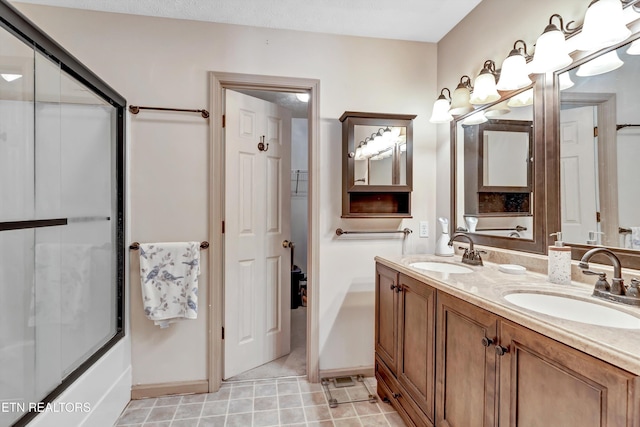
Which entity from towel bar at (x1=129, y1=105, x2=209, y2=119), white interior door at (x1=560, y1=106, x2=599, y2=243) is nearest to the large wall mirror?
white interior door at (x1=560, y1=106, x2=599, y2=243)

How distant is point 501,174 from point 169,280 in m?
2.14

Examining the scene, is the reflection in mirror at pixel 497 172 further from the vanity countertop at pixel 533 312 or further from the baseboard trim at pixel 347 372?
the baseboard trim at pixel 347 372

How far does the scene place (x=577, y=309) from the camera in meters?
1.13

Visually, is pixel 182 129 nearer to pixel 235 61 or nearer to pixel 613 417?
pixel 235 61

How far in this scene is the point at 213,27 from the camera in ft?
6.86

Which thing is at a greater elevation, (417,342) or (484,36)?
(484,36)

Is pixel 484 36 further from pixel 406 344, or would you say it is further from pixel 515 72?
pixel 406 344

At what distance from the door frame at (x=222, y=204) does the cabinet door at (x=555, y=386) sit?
1400mm

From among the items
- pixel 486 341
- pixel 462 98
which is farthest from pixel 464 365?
pixel 462 98

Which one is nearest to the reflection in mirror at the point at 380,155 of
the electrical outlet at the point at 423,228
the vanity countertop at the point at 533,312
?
the electrical outlet at the point at 423,228

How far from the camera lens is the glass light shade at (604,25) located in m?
1.10

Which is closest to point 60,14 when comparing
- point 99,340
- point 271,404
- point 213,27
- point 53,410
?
point 213,27

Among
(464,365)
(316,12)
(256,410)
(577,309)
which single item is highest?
(316,12)

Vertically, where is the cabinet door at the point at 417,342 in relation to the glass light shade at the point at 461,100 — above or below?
below
